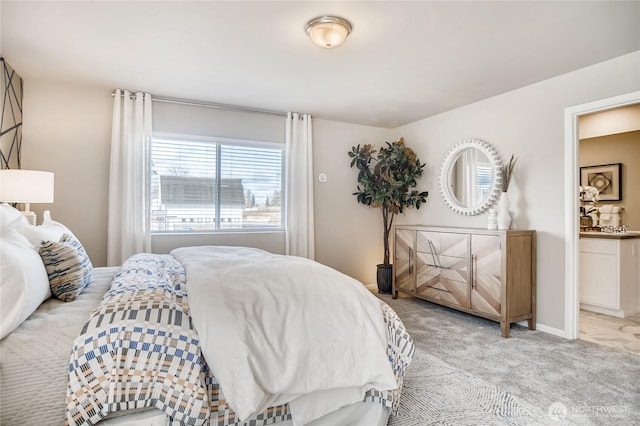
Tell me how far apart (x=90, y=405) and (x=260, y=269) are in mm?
870

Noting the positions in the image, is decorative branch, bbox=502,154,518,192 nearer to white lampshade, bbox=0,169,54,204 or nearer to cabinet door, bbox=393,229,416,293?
cabinet door, bbox=393,229,416,293

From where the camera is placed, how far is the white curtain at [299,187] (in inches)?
177

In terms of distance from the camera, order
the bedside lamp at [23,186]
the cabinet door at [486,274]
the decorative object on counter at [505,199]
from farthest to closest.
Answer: the decorative object on counter at [505,199] → the cabinet door at [486,274] → the bedside lamp at [23,186]

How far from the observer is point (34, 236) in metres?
1.90

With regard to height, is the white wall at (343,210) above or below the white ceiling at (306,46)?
below

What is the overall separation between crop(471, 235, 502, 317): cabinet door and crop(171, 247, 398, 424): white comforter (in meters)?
2.06

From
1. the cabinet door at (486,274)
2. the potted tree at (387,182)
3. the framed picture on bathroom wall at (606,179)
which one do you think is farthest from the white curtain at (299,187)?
the framed picture on bathroom wall at (606,179)

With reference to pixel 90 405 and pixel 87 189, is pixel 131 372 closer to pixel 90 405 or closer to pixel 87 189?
pixel 90 405

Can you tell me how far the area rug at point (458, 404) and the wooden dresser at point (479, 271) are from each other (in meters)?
1.14

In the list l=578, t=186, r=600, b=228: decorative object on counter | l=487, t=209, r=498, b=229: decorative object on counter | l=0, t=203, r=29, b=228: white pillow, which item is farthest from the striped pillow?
l=578, t=186, r=600, b=228: decorative object on counter

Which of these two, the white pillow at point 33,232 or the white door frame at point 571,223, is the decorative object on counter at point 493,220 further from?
the white pillow at point 33,232

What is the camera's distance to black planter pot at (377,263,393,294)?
4820 millimetres

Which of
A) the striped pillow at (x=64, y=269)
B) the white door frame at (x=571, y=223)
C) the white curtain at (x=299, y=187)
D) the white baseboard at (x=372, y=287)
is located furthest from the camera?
the white baseboard at (x=372, y=287)

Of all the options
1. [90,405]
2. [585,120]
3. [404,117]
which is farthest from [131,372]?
[585,120]
